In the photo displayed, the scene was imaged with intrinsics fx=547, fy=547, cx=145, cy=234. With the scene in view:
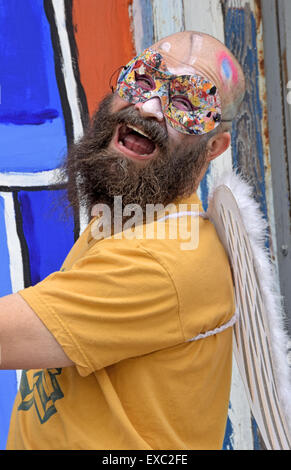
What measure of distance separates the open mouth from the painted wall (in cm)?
47

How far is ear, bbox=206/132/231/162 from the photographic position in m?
1.59

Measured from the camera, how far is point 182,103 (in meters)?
1.52

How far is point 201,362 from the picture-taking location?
126 centimetres

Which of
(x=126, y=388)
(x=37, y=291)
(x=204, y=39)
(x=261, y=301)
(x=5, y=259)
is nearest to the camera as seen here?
(x=37, y=291)

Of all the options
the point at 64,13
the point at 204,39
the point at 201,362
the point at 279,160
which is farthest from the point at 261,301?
the point at 64,13

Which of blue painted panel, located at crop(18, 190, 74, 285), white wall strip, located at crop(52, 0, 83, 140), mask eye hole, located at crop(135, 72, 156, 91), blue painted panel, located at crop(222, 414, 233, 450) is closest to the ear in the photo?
mask eye hole, located at crop(135, 72, 156, 91)

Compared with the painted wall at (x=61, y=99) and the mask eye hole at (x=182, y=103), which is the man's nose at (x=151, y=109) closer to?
the mask eye hole at (x=182, y=103)

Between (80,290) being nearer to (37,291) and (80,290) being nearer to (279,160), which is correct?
(37,291)

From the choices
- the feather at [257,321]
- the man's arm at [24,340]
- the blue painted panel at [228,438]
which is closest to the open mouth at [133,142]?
the feather at [257,321]

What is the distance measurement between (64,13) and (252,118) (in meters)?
0.93

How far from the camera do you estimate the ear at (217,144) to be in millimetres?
1590

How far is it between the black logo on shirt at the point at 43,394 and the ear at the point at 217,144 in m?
0.75

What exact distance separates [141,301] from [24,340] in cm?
25

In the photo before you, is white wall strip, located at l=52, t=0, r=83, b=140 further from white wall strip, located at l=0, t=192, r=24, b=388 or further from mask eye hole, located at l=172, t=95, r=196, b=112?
mask eye hole, located at l=172, t=95, r=196, b=112
